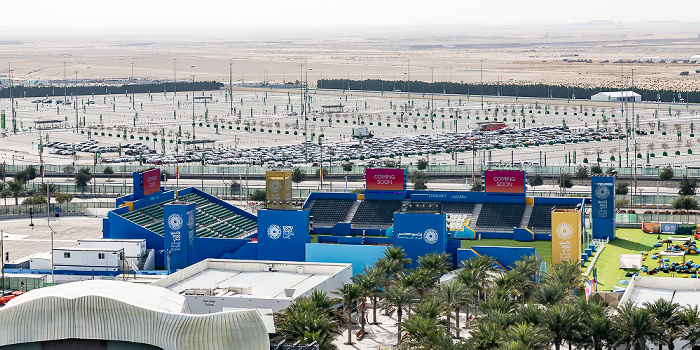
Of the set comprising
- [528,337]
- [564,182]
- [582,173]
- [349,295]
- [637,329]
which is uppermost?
[582,173]

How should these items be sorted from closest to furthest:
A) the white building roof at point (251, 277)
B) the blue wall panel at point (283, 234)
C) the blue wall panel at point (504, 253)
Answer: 1. the white building roof at point (251, 277)
2. the blue wall panel at point (504, 253)
3. the blue wall panel at point (283, 234)

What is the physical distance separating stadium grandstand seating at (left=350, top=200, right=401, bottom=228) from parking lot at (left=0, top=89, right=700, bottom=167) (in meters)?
42.9

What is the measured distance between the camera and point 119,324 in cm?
4047

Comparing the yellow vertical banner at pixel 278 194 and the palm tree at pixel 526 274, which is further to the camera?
the yellow vertical banner at pixel 278 194

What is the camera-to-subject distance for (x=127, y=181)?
118625 millimetres

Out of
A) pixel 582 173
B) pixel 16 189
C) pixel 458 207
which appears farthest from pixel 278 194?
pixel 582 173

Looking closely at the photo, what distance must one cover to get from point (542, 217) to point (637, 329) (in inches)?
1179

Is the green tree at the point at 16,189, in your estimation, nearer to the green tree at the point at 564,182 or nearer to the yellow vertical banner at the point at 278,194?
the yellow vertical banner at the point at 278,194

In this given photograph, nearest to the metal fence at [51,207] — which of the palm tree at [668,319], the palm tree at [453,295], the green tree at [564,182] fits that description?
the green tree at [564,182]

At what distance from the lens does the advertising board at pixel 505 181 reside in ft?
255

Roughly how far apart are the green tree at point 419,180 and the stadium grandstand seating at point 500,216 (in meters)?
27.1

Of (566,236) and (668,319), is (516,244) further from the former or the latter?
(668,319)

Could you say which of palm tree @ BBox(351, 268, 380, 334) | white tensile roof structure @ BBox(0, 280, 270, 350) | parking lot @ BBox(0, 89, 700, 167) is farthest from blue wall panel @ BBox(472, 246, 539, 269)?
parking lot @ BBox(0, 89, 700, 167)

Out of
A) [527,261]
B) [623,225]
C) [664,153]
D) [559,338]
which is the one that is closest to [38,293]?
[559,338]
